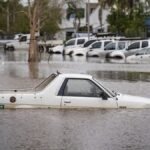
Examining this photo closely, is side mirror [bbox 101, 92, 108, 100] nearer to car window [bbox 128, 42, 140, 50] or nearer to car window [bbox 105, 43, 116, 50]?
car window [bbox 128, 42, 140, 50]

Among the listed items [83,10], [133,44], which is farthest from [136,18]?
[83,10]

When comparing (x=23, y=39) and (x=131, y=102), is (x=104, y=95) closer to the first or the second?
(x=131, y=102)

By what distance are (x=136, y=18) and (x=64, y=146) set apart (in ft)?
214

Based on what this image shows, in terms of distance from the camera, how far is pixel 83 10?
369 ft

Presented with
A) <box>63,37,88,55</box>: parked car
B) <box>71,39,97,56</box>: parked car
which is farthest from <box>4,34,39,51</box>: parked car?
<box>71,39,97,56</box>: parked car

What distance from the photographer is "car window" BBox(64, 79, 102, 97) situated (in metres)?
15.9

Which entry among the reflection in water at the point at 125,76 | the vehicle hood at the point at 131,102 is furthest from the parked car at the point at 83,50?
the vehicle hood at the point at 131,102

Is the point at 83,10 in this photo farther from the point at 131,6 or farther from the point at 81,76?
the point at 81,76

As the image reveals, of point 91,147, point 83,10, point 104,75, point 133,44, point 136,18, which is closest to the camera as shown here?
point 91,147

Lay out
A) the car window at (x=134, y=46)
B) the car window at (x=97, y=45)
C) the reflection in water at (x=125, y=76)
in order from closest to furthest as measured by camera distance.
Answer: the reflection in water at (x=125, y=76) < the car window at (x=134, y=46) < the car window at (x=97, y=45)

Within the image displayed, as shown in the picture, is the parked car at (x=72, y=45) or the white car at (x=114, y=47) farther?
the parked car at (x=72, y=45)

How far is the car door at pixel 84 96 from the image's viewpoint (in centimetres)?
1588

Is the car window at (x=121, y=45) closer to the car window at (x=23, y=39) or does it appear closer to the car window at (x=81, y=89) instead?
the car window at (x=23, y=39)

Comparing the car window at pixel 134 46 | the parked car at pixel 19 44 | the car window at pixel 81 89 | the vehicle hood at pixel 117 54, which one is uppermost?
the car window at pixel 81 89
